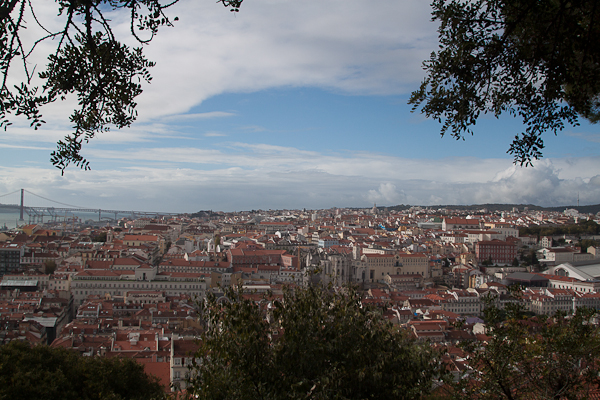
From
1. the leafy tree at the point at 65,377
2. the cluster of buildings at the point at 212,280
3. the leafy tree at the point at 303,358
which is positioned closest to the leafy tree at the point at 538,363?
the leafy tree at the point at 303,358

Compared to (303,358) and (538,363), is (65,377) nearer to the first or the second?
(303,358)

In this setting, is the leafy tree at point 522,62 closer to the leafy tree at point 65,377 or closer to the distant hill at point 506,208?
the leafy tree at point 65,377

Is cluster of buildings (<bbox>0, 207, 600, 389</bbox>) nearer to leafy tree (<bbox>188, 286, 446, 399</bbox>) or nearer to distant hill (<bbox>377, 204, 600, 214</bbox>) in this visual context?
leafy tree (<bbox>188, 286, 446, 399</bbox>)

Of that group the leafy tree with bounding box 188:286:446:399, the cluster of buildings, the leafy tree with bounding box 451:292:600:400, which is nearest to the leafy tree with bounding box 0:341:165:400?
the cluster of buildings

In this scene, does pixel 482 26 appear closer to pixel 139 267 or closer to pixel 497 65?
pixel 497 65

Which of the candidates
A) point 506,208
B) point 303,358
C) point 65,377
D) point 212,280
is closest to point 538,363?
point 303,358

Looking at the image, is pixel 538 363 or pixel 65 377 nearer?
pixel 538 363
